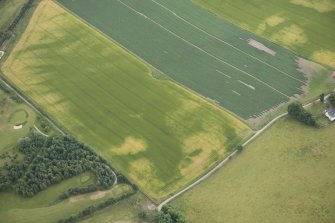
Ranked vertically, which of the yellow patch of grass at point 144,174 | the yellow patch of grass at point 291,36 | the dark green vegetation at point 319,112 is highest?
the yellow patch of grass at point 291,36

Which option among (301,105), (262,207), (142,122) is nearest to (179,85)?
(142,122)

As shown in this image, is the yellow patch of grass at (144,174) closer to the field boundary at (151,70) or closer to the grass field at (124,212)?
the grass field at (124,212)

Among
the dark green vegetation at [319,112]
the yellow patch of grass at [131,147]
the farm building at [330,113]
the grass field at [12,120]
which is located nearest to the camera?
the yellow patch of grass at [131,147]

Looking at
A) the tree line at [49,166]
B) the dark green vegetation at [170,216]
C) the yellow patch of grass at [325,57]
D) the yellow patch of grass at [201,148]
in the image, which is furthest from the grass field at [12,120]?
the yellow patch of grass at [325,57]

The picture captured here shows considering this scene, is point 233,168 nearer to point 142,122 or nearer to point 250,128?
point 250,128

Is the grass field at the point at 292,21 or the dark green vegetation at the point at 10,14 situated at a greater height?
the grass field at the point at 292,21

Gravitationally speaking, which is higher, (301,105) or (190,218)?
(301,105)

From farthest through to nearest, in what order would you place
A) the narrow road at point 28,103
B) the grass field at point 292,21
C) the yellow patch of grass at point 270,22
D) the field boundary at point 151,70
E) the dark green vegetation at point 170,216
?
the yellow patch of grass at point 270,22 < the grass field at point 292,21 < the field boundary at point 151,70 < the narrow road at point 28,103 < the dark green vegetation at point 170,216

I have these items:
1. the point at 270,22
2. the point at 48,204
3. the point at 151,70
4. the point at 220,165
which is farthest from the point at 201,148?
the point at 270,22
